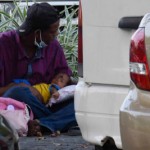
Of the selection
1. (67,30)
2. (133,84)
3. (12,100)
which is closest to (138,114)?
(133,84)

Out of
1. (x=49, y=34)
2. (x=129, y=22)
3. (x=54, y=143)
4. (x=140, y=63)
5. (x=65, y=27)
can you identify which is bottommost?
(x=54, y=143)

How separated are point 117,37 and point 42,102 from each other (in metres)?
2.17

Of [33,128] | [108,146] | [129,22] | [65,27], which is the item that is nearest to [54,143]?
[33,128]

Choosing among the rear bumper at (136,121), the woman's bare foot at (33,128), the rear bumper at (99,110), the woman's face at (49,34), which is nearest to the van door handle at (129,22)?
the rear bumper at (99,110)

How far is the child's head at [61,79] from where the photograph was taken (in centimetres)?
672

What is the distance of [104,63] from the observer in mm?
4648

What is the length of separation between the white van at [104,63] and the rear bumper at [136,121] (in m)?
0.77

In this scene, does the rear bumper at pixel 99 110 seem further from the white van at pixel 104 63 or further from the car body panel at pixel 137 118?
the car body panel at pixel 137 118

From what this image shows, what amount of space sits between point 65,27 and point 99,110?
3.81 meters

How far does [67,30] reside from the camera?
8234 millimetres

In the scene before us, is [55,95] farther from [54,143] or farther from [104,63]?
[104,63]

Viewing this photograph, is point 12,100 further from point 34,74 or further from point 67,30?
point 67,30

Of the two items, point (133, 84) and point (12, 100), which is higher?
point (133, 84)

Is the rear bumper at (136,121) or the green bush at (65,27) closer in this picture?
the rear bumper at (136,121)
